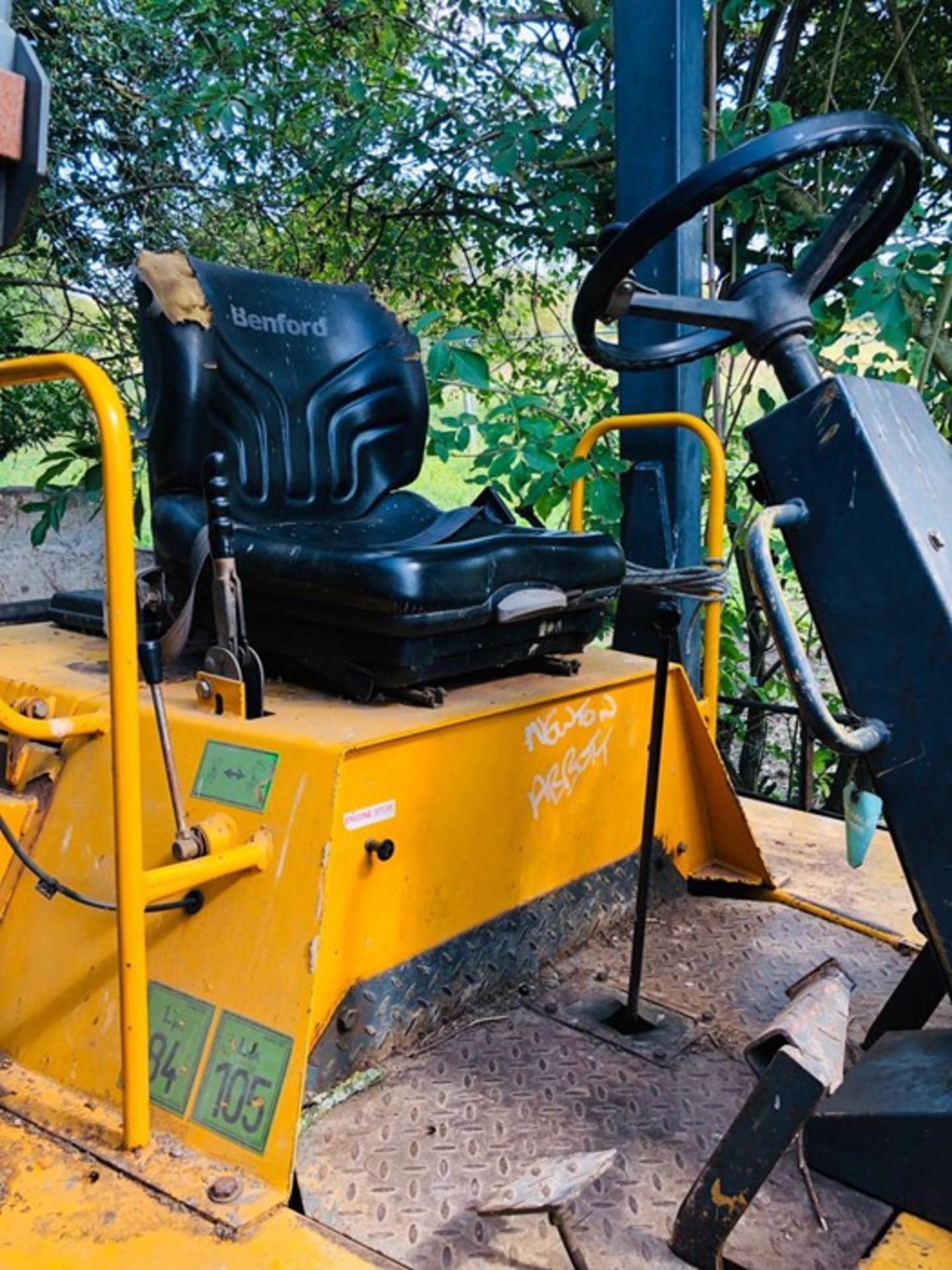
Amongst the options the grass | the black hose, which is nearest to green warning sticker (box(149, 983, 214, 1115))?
the black hose

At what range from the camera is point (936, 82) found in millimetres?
4078

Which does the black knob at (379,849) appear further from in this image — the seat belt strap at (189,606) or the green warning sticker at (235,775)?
the seat belt strap at (189,606)

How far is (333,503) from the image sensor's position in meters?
2.43

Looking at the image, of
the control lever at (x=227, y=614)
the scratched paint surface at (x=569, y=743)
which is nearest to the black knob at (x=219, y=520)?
the control lever at (x=227, y=614)

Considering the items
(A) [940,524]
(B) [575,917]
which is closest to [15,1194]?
(B) [575,917]

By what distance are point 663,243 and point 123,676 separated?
1939mm

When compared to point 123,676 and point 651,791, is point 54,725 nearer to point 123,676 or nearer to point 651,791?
point 123,676

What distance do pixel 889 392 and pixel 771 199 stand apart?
234cm

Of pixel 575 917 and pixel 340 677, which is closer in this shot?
pixel 340 677

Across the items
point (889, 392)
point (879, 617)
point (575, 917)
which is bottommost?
point (575, 917)

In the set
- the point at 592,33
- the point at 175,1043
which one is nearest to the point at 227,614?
the point at 175,1043

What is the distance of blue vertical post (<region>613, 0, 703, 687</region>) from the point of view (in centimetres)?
273

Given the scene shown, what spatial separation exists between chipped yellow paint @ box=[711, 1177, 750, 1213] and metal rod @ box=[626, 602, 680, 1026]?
1.92 feet

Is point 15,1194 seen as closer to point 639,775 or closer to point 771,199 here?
point 639,775
